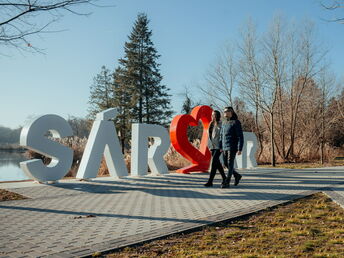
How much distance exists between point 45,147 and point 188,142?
4.87m

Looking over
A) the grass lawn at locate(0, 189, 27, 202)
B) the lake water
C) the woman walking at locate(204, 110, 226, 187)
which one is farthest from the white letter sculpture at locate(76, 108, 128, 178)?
the lake water

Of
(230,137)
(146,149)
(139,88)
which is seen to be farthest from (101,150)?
(139,88)

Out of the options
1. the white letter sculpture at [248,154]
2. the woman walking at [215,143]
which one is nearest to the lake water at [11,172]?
the white letter sculpture at [248,154]

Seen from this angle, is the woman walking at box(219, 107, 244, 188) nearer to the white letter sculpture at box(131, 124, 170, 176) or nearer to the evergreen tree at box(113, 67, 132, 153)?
the white letter sculpture at box(131, 124, 170, 176)

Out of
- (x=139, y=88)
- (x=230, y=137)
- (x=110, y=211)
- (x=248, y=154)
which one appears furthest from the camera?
(x=139, y=88)

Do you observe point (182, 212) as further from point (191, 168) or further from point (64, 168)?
point (191, 168)

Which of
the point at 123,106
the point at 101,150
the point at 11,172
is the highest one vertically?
the point at 123,106

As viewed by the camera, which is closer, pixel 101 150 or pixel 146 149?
pixel 101 150

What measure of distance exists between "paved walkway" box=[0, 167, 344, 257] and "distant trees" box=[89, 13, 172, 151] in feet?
83.6

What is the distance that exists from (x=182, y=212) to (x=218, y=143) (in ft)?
9.80

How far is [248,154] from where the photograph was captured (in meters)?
13.6

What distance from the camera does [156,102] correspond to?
3384cm

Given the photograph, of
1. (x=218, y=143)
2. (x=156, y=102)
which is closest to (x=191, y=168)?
(x=218, y=143)

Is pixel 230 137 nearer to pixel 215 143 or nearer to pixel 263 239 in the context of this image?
pixel 215 143
